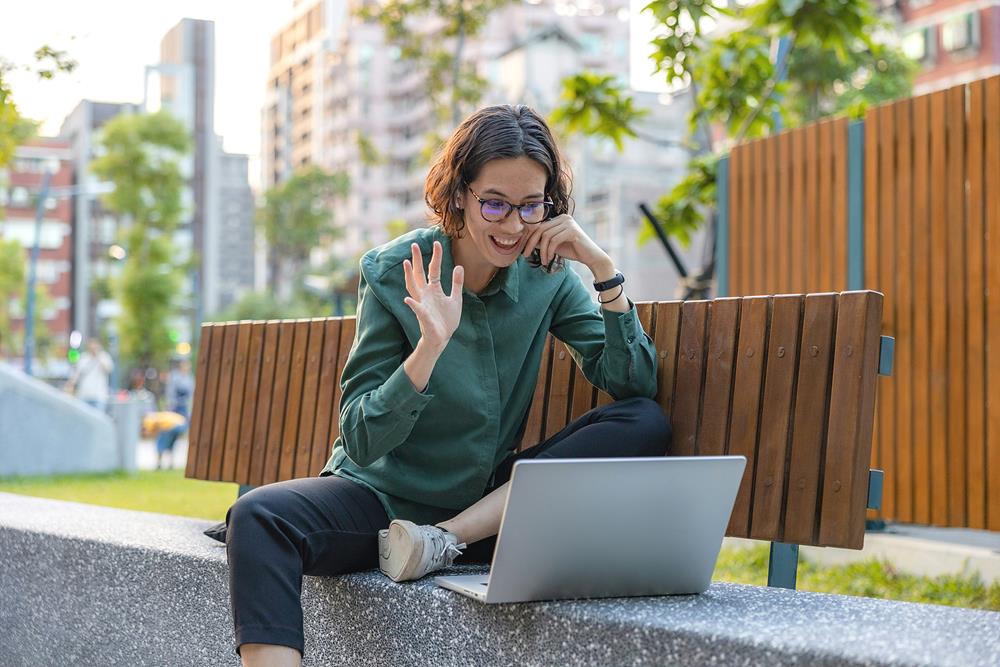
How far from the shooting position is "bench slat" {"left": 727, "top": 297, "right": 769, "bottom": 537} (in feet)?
9.58

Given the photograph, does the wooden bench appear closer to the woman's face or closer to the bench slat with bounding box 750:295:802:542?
the bench slat with bounding box 750:295:802:542

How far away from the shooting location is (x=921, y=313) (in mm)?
5773

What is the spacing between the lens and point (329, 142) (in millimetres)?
105625

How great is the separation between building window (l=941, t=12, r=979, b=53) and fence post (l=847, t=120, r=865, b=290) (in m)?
40.1

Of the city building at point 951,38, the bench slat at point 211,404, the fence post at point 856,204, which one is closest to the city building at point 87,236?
the city building at point 951,38

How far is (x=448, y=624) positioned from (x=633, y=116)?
5673mm

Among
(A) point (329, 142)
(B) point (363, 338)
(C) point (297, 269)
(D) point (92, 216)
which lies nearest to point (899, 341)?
(B) point (363, 338)

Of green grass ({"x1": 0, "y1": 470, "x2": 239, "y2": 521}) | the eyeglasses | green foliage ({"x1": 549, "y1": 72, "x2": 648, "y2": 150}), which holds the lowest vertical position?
green grass ({"x1": 0, "y1": 470, "x2": 239, "y2": 521})

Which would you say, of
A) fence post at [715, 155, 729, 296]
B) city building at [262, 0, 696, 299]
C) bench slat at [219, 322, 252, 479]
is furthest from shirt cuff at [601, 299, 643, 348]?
city building at [262, 0, 696, 299]

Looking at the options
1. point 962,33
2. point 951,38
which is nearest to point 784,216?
point 962,33

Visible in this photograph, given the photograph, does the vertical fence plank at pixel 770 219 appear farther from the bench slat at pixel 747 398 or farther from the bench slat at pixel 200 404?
the bench slat at pixel 747 398

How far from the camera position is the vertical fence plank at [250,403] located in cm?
454

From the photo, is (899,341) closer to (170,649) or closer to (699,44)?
(699,44)

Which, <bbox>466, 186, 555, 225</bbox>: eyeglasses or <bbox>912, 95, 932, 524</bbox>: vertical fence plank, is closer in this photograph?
<bbox>466, 186, 555, 225</bbox>: eyeglasses
